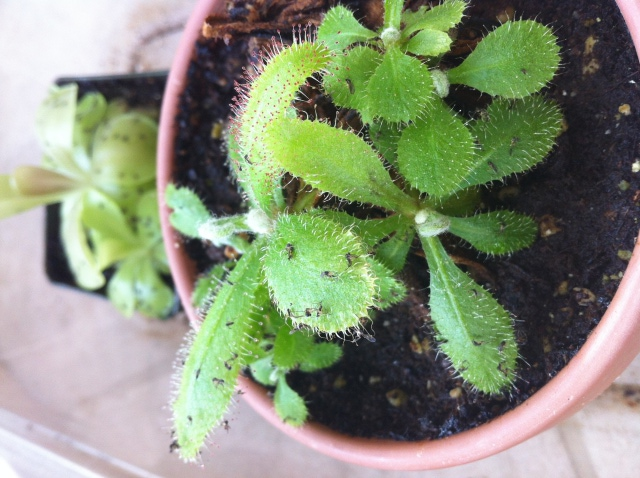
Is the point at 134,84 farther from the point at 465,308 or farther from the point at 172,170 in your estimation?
the point at 465,308

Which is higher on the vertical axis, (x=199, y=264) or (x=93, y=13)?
(x=93, y=13)

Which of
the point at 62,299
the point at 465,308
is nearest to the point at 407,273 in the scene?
the point at 465,308

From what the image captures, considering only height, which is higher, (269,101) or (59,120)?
(269,101)

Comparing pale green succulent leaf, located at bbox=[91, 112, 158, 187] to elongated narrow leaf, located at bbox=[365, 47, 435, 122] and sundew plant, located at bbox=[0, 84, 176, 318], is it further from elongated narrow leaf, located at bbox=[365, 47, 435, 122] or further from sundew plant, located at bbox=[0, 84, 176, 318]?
elongated narrow leaf, located at bbox=[365, 47, 435, 122]

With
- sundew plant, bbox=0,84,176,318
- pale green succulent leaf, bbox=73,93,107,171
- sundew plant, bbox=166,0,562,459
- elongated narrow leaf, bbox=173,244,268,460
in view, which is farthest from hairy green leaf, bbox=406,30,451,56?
pale green succulent leaf, bbox=73,93,107,171

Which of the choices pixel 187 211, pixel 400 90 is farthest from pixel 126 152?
pixel 400 90

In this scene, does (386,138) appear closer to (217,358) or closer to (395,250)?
(395,250)
